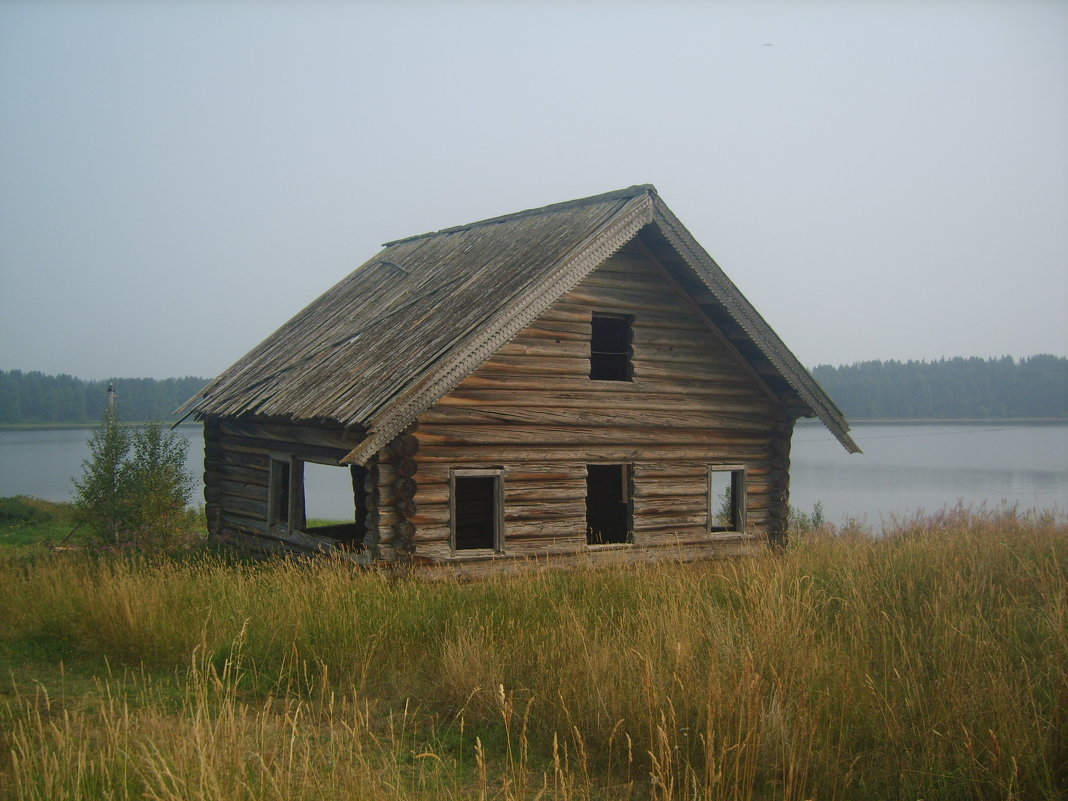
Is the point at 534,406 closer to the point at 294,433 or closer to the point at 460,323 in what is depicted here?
the point at 460,323

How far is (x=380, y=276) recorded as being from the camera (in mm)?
20062

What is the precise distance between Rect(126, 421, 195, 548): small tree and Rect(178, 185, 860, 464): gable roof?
178 centimetres

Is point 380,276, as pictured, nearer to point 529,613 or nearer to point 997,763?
point 529,613

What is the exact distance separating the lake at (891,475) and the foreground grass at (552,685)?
1517 centimetres

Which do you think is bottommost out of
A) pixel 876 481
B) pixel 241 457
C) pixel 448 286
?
pixel 876 481

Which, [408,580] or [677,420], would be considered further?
[677,420]

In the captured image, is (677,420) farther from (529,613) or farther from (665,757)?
(665,757)

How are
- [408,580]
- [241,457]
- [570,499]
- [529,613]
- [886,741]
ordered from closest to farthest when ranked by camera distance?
1. [886,741]
2. [529,613]
3. [408,580]
4. [570,499]
5. [241,457]

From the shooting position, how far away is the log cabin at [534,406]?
12492 millimetres

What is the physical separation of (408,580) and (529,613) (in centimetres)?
300

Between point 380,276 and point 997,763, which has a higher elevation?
point 380,276

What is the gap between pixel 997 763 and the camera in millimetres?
4996

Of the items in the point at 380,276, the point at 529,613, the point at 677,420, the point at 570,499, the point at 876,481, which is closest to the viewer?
the point at 529,613

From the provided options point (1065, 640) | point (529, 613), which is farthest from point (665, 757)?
point (529, 613)
